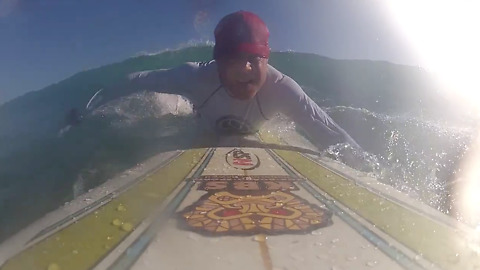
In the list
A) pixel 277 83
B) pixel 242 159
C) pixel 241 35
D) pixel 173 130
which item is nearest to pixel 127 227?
pixel 242 159

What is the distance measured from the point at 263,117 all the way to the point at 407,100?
12.0ft

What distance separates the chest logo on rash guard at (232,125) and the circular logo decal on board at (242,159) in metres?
0.42

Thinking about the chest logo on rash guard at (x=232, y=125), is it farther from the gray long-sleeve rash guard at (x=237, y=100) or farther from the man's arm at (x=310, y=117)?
the man's arm at (x=310, y=117)

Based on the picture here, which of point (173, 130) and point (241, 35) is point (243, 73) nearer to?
point (241, 35)

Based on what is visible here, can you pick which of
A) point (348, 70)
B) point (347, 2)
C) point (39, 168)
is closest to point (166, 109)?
point (39, 168)

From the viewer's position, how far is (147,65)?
536 cm

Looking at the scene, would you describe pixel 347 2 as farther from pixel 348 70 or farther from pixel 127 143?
pixel 127 143

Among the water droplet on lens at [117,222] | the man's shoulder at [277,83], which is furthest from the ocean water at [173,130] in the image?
the man's shoulder at [277,83]

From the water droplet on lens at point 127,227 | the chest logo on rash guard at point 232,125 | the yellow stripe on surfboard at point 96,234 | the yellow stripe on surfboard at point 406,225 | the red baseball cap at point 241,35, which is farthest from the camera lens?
the chest logo on rash guard at point 232,125

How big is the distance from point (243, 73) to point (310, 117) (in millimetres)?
573

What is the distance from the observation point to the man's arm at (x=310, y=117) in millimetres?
3039

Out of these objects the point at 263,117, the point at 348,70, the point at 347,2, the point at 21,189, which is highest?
the point at 347,2

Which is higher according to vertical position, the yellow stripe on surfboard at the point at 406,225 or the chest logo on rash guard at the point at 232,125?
the chest logo on rash guard at the point at 232,125

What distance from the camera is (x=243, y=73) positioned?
9.62 feet
